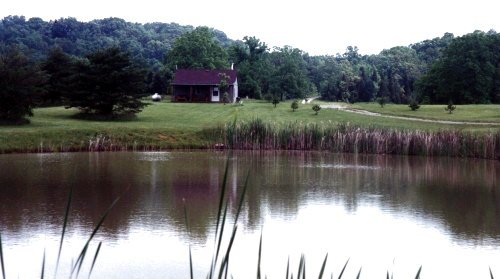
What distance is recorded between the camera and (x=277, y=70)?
2667 inches

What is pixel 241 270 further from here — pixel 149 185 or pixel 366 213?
pixel 149 185

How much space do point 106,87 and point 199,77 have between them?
19.7 meters

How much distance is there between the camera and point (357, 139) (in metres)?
28.1

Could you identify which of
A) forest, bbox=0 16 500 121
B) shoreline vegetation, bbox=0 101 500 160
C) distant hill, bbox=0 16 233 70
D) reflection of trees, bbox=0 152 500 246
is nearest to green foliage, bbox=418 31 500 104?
forest, bbox=0 16 500 121

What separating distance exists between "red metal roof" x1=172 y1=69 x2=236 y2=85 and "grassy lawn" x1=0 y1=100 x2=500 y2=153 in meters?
11.5

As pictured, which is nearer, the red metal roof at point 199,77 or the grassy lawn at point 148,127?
the grassy lawn at point 148,127

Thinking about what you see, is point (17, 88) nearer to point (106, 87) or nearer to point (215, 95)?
point (106, 87)

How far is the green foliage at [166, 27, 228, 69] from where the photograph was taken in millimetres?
66062

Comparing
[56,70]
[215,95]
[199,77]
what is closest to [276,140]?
[56,70]

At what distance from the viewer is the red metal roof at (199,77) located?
53.8 m

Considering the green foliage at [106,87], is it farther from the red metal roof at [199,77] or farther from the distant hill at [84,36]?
the distant hill at [84,36]

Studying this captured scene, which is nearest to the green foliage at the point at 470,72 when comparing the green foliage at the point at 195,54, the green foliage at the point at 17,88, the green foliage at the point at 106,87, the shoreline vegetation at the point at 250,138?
the green foliage at the point at 195,54

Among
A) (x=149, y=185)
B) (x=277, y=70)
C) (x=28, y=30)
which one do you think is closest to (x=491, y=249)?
(x=149, y=185)

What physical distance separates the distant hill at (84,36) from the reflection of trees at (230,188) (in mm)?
51871
